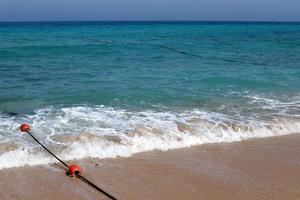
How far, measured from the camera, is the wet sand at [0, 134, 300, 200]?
5.79 meters

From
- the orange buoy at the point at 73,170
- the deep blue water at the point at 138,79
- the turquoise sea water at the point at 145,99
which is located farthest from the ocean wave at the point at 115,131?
the deep blue water at the point at 138,79

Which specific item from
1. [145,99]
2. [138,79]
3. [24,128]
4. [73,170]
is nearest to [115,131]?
[24,128]

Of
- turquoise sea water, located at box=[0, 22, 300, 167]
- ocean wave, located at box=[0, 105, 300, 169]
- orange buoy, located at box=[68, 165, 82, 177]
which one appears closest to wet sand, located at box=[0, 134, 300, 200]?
orange buoy, located at box=[68, 165, 82, 177]

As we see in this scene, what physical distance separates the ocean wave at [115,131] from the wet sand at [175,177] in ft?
1.13

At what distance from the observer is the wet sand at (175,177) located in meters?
5.79

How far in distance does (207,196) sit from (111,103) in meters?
5.56

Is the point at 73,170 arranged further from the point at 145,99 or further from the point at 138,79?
the point at 138,79

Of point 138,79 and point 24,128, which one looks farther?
point 138,79

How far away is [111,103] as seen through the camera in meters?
10.9

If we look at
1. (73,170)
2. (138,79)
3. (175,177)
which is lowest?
(138,79)

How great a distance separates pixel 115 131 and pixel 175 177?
7.77 feet

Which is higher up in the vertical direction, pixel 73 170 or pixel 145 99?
pixel 73 170

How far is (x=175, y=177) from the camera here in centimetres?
637

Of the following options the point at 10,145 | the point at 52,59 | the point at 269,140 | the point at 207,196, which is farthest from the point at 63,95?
the point at 52,59
